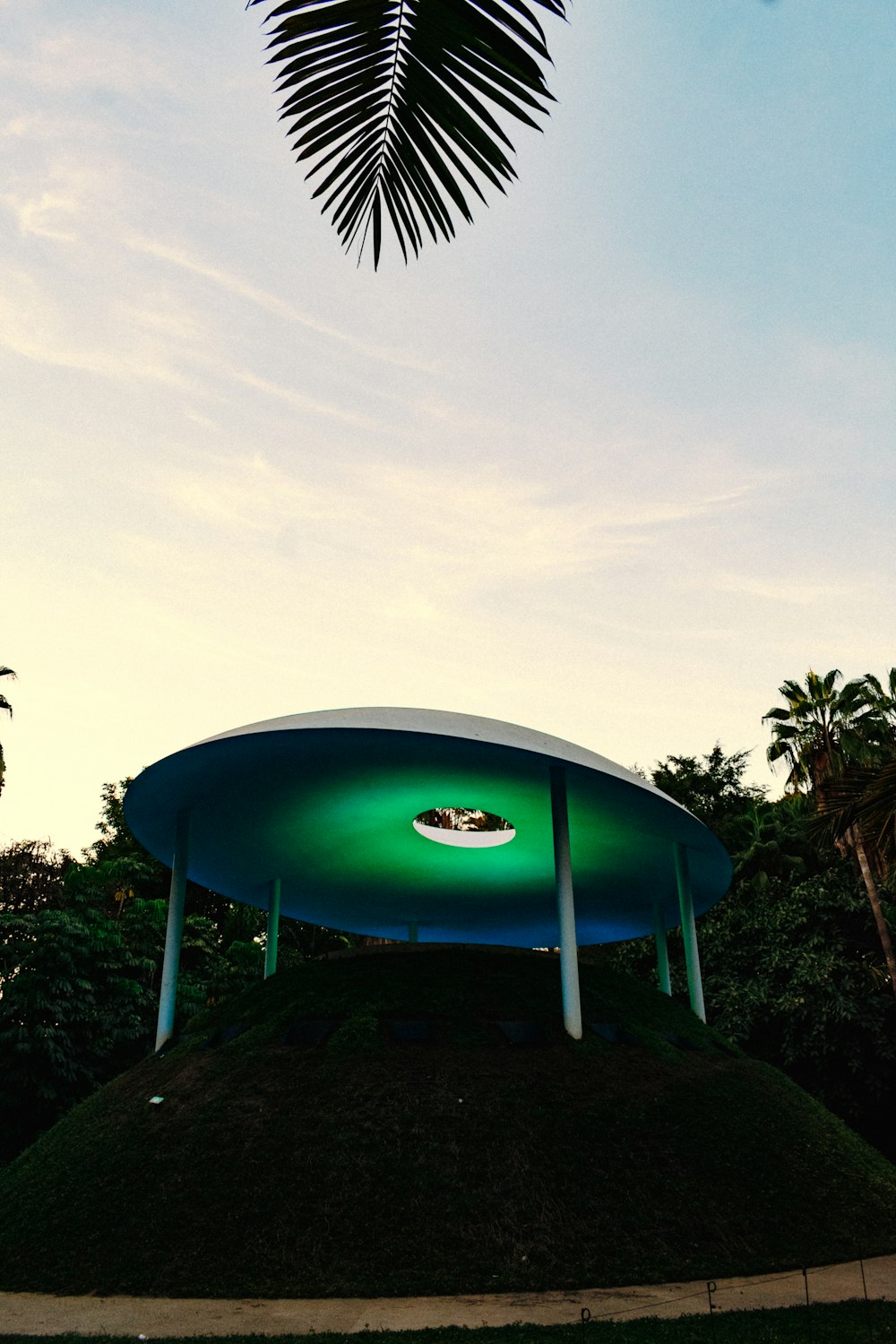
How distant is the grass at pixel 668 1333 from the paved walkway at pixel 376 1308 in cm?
32

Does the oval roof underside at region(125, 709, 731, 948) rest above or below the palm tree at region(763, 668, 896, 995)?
below

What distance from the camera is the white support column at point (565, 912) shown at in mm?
16703

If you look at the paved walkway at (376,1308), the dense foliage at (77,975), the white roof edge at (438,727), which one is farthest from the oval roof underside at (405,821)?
the paved walkway at (376,1308)

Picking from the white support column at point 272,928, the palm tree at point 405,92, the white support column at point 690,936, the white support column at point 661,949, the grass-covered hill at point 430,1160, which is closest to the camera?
the palm tree at point 405,92

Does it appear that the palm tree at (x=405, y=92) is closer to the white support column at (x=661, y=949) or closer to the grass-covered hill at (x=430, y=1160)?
the grass-covered hill at (x=430, y=1160)

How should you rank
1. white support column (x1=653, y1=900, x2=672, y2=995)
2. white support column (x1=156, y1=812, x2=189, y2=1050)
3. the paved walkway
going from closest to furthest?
the paved walkway, white support column (x1=156, y1=812, x2=189, y2=1050), white support column (x1=653, y1=900, x2=672, y2=995)

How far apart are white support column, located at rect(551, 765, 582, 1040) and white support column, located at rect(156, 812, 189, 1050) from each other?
7.96 metres

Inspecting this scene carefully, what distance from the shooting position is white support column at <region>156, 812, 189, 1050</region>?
65.3 ft


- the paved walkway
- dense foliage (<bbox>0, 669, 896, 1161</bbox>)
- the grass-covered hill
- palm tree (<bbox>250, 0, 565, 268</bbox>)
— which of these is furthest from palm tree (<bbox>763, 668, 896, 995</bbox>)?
palm tree (<bbox>250, 0, 565, 268</bbox>)

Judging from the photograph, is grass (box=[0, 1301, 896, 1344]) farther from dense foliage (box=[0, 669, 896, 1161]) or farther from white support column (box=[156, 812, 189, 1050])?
dense foliage (box=[0, 669, 896, 1161])

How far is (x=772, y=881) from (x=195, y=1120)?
2219cm

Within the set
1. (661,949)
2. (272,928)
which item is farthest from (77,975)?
(661,949)

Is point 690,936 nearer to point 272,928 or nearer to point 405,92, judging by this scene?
point 272,928

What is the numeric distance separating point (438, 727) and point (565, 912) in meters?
4.29
